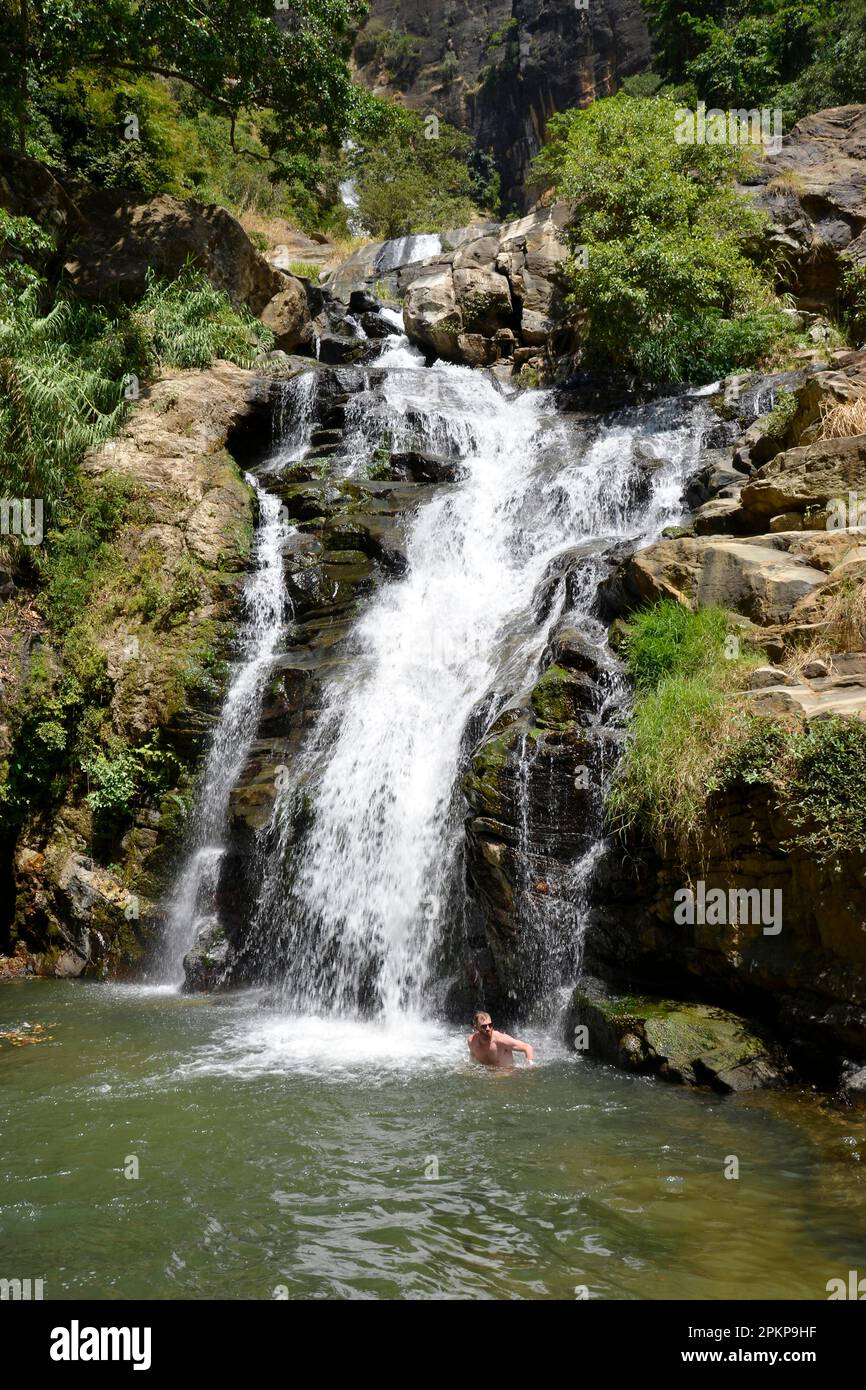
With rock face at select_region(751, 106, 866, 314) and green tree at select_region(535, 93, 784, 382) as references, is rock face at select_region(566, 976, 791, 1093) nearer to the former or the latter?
green tree at select_region(535, 93, 784, 382)

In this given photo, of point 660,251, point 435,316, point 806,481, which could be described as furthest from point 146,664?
point 435,316

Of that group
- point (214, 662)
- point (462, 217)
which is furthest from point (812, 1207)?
point (462, 217)

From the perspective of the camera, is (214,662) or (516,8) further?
(516,8)

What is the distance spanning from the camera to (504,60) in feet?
151

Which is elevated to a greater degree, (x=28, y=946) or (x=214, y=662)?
(x=214, y=662)

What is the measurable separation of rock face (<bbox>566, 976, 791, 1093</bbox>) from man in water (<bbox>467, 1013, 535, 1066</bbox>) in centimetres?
66

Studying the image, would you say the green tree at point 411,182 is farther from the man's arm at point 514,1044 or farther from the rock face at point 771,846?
the man's arm at point 514,1044

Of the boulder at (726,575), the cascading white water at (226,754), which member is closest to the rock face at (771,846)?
the boulder at (726,575)

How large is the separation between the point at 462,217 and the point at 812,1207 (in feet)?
124

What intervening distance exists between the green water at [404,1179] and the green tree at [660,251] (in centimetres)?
1466

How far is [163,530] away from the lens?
1440 centimetres

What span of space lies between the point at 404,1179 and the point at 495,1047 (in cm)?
205

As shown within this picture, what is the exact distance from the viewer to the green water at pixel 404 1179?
4.61 meters

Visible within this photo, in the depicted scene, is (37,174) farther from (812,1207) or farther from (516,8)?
(516,8)
